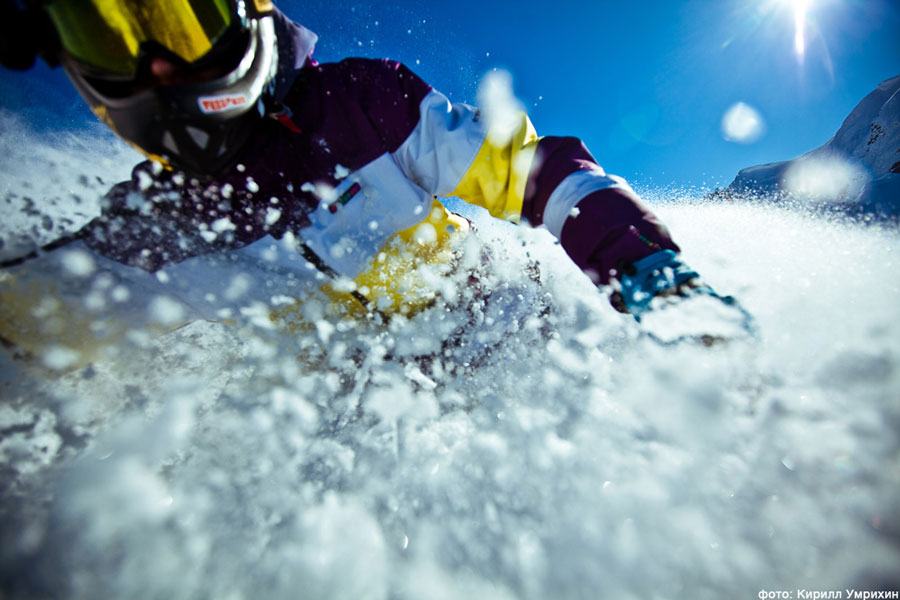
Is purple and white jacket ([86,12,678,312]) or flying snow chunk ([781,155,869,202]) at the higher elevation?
flying snow chunk ([781,155,869,202])

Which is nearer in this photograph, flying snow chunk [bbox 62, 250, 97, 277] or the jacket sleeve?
the jacket sleeve

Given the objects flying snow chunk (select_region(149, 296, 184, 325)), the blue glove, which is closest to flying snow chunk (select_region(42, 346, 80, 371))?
flying snow chunk (select_region(149, 296, 184, 325))

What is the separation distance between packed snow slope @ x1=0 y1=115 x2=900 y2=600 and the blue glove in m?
0.17

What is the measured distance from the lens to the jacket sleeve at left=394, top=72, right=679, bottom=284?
1094 millimetres

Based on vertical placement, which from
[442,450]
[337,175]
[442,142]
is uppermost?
[442,142]

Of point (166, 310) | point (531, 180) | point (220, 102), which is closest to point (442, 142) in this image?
point (531, 180)

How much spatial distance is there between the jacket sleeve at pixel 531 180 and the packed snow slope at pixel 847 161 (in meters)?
16.7

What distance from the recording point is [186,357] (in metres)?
1.53

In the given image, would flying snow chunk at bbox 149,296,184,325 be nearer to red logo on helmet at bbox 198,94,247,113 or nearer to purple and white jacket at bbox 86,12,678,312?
purple and white jacket at bbox 86,12,678,312

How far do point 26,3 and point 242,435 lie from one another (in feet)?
5.61

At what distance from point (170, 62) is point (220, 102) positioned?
8.9 inches

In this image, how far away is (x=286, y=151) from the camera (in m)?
1.39

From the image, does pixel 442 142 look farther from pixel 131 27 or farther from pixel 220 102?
pixel 131 27

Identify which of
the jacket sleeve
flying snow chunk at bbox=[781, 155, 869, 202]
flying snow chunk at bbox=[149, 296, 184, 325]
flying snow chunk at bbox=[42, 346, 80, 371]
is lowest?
flying snow chunk at bbox=[42, 346, 80, 371]
